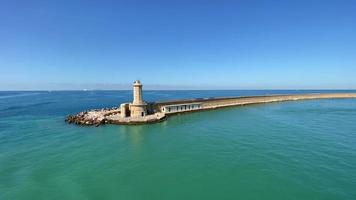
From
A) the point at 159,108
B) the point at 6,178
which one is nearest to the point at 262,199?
the point at 6,178

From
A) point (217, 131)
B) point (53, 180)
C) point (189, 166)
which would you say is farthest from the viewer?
point (217, 131)

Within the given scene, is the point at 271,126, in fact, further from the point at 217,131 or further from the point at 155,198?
the point at 155,198

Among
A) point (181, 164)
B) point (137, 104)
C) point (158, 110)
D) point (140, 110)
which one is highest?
point (137, 104)

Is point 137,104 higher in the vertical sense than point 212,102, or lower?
higher

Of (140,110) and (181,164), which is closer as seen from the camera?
(181,164)

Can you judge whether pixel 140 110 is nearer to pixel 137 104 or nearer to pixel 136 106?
pixel 136 106

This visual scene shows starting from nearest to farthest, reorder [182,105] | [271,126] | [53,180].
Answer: [53,180]
[271,126]
[182,105]

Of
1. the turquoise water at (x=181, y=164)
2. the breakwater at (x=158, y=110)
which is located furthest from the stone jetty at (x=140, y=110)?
the turquoise water at (x=181, y=164)

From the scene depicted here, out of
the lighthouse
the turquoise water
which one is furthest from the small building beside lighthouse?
the turquoise water

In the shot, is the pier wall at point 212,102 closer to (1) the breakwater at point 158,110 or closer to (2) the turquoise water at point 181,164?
(1) the breakwater at point 158,110

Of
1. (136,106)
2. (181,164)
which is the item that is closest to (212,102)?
(136,106)

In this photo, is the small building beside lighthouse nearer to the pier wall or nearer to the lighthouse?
the lighthouse
